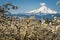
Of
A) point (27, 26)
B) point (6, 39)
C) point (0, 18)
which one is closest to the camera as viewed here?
point (6, 39)

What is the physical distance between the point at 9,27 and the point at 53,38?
69 centimetres

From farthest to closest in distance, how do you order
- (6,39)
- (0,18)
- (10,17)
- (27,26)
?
(10,17) → (0,18) → (27,26) → (6,39)

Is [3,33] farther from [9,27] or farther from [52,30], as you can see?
[52,30]

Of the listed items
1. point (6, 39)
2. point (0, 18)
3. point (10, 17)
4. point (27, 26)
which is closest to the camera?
point (6, 39)

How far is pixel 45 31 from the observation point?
353cm

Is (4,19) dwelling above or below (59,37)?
above

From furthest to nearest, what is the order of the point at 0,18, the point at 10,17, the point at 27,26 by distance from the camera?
the point at 10,17, the point at 0,18, the point at 27,26

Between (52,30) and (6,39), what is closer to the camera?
(6,39)

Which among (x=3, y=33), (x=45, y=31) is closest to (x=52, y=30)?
(x=45, y=31)

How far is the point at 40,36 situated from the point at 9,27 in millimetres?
537

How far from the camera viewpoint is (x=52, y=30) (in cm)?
369

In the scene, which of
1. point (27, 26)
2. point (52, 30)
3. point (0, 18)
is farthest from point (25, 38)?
point (0, 18)

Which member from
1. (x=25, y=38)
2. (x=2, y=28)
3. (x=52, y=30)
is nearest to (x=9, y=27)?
(x=2, y=28)

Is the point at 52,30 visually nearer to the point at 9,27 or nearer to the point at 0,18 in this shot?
the point at 9,27
